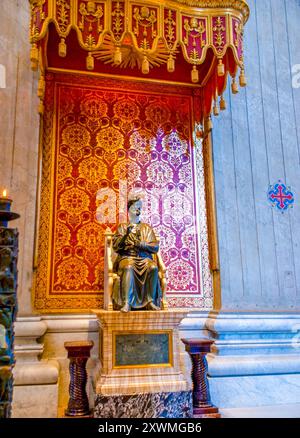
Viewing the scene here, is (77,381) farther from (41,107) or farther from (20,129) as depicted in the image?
(41,107)

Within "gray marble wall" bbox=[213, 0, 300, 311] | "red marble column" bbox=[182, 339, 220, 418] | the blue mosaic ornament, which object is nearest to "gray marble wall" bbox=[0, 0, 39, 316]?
"red marble column" bbox=[182, 339, 220, 418]

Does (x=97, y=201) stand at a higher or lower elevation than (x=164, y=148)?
lower

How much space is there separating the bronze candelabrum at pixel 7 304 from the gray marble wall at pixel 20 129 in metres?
1.90

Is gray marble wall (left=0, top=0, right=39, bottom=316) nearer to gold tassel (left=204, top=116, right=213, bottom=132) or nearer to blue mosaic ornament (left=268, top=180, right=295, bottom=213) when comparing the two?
gold tassel (left=204, top=116, right=213, bottom=132)

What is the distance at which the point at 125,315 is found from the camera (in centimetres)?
352

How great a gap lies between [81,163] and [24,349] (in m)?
2.06

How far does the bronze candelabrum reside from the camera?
A: 2078mm

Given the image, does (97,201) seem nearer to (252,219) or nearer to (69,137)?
(69,137)

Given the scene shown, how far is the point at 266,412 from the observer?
3.74 meters

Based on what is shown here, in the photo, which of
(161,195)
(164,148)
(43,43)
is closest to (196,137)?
(164,148)

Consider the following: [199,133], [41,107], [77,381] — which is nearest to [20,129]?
[41,107]

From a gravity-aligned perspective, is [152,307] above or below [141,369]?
above

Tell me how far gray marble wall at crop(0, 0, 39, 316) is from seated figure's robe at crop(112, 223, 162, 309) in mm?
957

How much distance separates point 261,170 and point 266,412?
9.02ft
